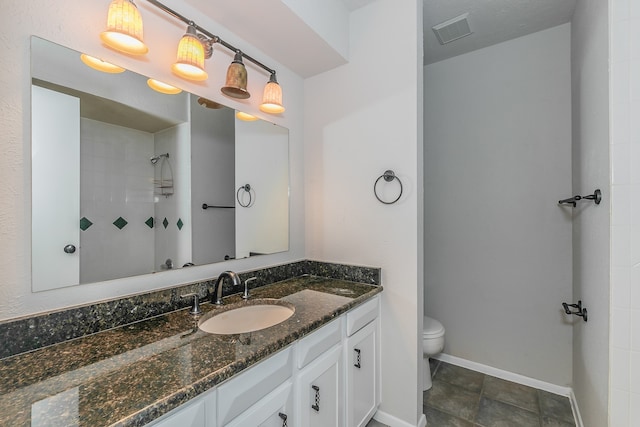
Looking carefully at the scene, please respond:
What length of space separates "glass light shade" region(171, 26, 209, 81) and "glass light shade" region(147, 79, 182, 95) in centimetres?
8

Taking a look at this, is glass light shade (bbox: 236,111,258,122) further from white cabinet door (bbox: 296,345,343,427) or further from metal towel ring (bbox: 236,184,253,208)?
white cabinet door (bbox: 296,345,343,427)

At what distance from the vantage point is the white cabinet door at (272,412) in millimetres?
903

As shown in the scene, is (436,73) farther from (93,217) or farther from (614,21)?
(93,217)

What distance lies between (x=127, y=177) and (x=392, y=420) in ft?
6.48

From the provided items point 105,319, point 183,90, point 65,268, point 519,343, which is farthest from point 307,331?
point 519,343

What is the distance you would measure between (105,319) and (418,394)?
5.49 ft

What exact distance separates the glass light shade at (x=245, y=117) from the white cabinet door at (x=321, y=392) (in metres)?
1.37

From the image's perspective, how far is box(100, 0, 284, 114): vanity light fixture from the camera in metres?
1.04

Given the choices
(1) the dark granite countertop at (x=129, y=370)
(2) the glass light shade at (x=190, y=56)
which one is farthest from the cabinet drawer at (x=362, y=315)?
(2) the glass light shade at (x=190, y=56)

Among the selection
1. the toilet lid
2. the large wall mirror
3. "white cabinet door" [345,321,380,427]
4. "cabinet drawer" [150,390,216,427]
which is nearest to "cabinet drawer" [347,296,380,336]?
"white cabinet door" [345,321,380,427]

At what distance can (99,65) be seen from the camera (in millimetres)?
1100

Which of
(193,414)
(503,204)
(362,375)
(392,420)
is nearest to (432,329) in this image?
(392,420)

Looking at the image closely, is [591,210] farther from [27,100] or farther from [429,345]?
[27,100]

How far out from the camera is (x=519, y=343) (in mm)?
2189
